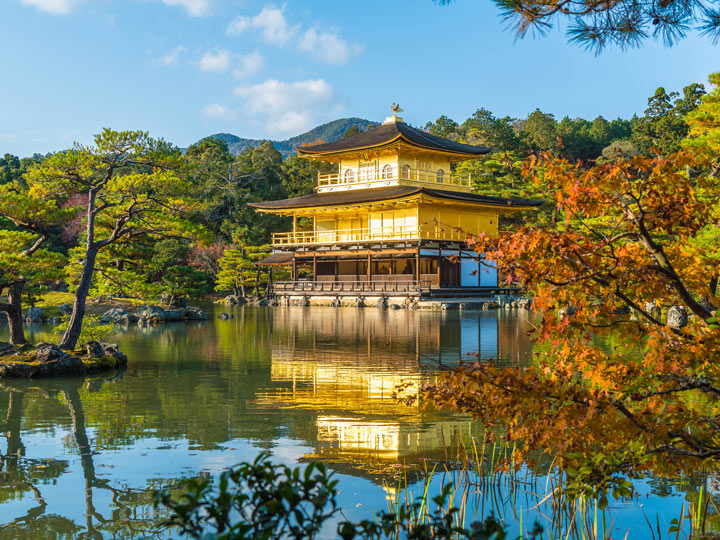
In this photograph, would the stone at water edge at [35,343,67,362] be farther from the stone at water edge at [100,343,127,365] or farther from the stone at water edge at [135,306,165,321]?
the stone at water edge at [135,306,165,321]

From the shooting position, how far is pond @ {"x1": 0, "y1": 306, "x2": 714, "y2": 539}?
14.4ft

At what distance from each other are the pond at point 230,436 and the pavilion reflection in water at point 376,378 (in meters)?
0.03

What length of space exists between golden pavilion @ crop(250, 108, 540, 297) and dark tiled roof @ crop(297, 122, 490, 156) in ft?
0.21

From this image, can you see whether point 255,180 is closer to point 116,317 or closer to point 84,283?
point 116,317

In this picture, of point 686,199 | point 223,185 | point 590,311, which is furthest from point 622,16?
point 223,185

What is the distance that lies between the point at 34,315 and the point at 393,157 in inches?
741

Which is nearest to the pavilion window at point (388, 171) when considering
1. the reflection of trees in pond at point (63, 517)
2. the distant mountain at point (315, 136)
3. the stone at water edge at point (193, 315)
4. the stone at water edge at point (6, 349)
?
the stone at water edge at point (193, 315)

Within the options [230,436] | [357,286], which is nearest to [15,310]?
[230,436]

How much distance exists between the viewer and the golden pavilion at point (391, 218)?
30.2 metres

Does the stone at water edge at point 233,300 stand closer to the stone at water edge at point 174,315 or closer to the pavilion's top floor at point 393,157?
the pavilion's top floor at point 393,157

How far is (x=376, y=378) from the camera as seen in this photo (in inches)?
374

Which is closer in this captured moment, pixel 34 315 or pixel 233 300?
pixel 34 315

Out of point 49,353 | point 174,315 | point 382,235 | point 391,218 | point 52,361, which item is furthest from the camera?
point 391,218

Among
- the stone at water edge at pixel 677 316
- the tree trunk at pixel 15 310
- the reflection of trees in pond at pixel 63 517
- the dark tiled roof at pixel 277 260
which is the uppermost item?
the dark tiled roof at pixel 277 260
